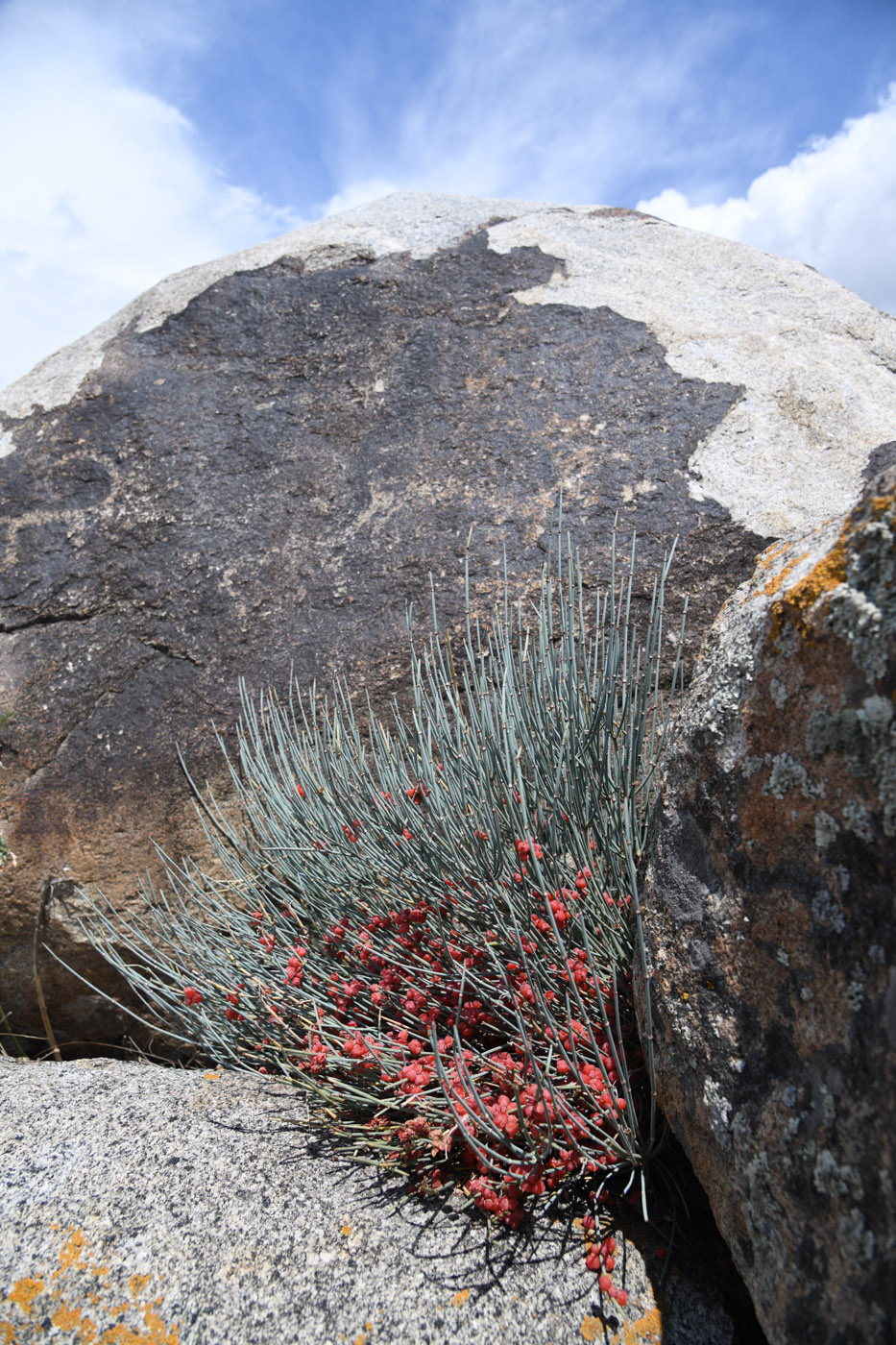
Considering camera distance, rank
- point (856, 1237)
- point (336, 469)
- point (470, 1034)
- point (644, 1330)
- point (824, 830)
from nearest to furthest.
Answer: point (856, 1237) → point (824, 830) → point (644, 1330) → point (470, 1034) → point (336, 469)

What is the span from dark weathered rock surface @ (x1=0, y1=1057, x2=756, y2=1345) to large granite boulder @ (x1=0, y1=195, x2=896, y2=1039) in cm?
112

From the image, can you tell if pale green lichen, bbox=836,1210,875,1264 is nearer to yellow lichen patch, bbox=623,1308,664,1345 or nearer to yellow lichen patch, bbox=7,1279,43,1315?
yellow lichen patch, bbox=623,1308,664,1345

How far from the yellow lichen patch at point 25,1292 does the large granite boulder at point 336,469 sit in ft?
4.16

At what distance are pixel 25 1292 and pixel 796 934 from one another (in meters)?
1.44

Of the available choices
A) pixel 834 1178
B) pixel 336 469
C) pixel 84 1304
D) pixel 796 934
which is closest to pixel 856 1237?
pixel 834 1178

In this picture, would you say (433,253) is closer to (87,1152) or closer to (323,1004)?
(323,1004)

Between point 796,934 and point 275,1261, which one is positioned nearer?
point 796,934

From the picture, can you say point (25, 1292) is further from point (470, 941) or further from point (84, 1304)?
point (470, 941)

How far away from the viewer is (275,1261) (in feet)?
4.83

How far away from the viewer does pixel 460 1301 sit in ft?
4.56

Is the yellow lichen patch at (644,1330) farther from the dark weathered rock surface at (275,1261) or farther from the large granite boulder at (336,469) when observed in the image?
the large granite boulder at (336,469)

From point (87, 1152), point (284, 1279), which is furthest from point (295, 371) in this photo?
point (284, 1279)

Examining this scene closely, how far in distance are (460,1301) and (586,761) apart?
105 cm

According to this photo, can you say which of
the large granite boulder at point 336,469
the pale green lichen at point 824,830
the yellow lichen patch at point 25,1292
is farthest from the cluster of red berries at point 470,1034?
the large granite boulder at point 336,469
